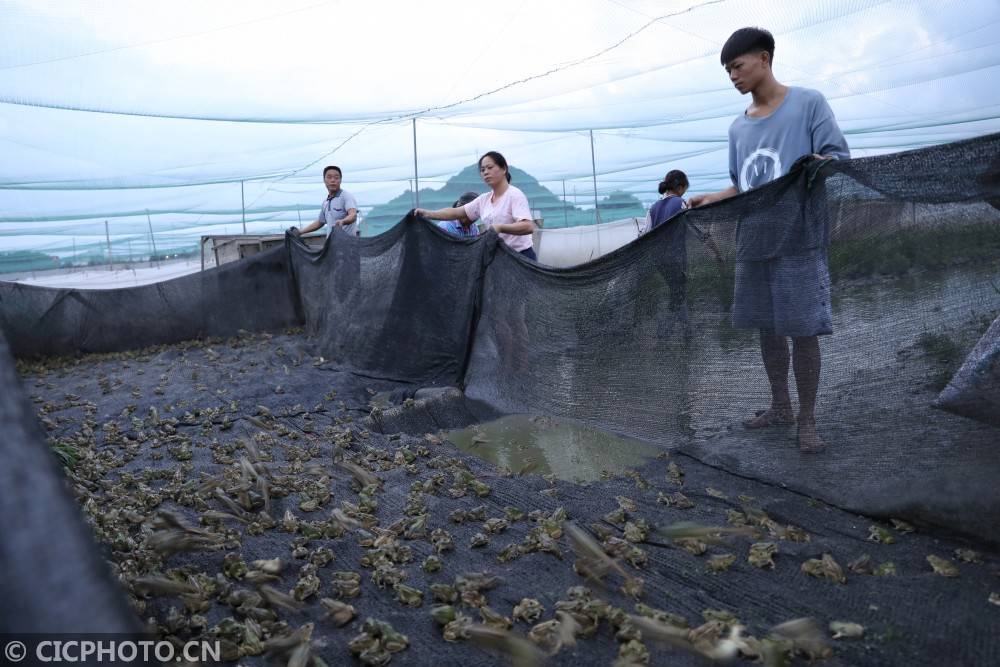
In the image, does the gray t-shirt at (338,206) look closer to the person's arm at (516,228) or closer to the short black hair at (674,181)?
the person's arm at (516,228)

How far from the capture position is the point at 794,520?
2.71 m

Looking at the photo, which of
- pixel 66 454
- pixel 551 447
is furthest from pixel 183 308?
pixel 551 447

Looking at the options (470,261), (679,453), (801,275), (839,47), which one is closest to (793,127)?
(801,275)

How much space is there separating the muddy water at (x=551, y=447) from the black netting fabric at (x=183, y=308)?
16.3 feet

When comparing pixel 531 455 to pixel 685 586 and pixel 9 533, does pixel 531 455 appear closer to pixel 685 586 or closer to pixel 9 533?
pixel 685 586

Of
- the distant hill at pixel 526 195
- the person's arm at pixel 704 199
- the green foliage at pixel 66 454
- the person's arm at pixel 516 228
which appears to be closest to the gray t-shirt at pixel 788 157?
the person's arm at pixel 704 199

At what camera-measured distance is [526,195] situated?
16.5 meters

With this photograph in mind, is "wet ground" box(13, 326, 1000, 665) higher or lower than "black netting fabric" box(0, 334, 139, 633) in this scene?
lower

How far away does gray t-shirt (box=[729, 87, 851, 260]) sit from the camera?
295 centimetres

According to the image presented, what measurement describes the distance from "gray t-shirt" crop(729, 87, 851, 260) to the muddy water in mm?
1176

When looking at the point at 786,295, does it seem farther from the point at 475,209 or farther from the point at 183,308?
the point at 183,308

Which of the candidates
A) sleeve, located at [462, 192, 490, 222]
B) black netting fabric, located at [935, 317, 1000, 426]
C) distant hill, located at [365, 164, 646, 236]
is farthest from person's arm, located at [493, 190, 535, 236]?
distant hill, located at [365, 164, 646, 236]

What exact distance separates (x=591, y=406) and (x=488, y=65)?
484 cm

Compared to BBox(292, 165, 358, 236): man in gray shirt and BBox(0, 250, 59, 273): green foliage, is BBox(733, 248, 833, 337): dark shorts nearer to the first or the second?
BBox(292, 165, 358, 236): man in gray shirt
